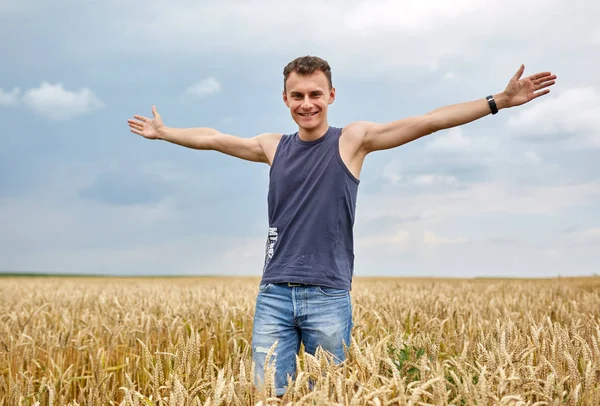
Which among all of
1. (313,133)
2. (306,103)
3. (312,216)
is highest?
(306,103)

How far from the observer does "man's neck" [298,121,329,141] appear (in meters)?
3.90

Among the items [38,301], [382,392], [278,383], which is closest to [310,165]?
[278,383]

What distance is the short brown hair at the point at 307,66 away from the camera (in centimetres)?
383

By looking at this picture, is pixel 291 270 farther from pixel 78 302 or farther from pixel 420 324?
pixel 78 302

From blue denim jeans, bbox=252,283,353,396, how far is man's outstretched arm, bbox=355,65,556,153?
1.05 m

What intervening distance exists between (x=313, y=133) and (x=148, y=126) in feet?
5.36

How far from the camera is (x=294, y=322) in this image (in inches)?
142

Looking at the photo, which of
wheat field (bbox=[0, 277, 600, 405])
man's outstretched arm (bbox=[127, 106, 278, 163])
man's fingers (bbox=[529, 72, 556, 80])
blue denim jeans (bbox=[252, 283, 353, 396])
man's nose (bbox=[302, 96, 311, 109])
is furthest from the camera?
man's outstretched arm (bbox=[127, 106, 278, 163])

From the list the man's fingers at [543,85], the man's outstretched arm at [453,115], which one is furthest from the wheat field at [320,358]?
the man's fingers at [543,85]

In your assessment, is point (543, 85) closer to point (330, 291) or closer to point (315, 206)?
point (315, 206)

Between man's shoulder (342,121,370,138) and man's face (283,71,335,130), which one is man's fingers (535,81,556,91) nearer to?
man's shoulder (342,121,370,138)

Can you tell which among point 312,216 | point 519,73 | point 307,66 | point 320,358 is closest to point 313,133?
point 307,66

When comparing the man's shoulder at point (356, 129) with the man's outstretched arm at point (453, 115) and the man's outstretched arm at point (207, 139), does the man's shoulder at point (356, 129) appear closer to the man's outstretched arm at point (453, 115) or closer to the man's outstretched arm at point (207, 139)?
the man's outstretched arm at point (453, 115)

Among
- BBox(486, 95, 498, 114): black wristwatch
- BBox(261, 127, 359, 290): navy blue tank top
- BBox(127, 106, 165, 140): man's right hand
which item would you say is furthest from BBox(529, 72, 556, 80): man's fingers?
BBox(127, 106, 165, 140): man's right hand
